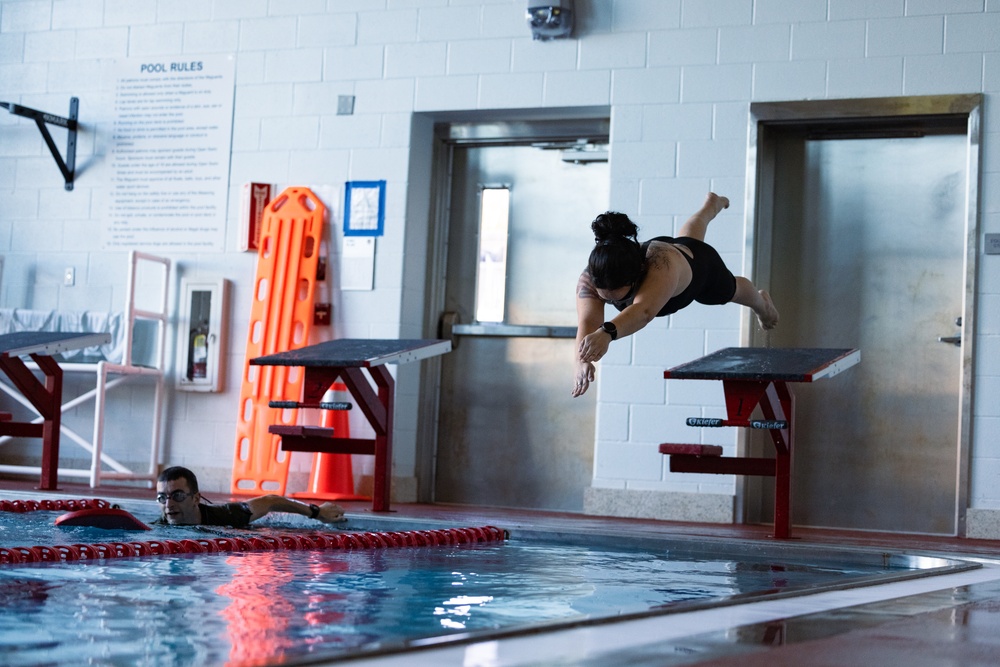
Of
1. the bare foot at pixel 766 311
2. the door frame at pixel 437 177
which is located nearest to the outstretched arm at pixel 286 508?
the door frame at pixel 437 177

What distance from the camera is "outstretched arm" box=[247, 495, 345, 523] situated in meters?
5.85

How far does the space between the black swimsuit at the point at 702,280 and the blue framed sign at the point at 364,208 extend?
106 inches

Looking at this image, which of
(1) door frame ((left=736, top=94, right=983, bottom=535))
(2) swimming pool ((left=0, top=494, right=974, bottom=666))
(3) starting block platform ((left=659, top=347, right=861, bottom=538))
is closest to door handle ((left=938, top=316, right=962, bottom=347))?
(1) door frame ((left=736, top=94, right=983, bottom=535))

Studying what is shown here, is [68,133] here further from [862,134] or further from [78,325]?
[862,134]

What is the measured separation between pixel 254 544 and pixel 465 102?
3.64 m

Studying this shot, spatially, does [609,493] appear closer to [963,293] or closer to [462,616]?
[963,293]

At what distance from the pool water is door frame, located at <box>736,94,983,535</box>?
184 cm

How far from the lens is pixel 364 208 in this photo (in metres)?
7.88

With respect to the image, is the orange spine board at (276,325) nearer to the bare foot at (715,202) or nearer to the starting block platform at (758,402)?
the bare foot at (715,202)

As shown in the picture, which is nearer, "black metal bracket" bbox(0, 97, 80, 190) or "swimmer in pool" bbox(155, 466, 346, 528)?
"swimmer in pool" bbox(155, 466, 346, 528)

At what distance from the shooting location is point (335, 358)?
6.32 metres

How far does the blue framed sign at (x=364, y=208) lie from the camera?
7836mm

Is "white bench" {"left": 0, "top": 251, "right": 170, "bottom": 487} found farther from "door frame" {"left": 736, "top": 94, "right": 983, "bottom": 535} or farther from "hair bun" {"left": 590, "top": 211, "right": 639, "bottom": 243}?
"hair bun" {"left": 590, "top": 211, "right": 639, "bottom": 243}

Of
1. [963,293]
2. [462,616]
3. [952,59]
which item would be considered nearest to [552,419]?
[963,293]
